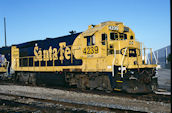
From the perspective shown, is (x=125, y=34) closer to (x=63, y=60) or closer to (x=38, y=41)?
(x=63, y=60)

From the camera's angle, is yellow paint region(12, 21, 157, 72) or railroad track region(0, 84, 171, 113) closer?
railroad track region(0, 84, 171, 113)

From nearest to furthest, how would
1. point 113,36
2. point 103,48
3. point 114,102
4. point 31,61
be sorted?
point 114,102
point 103,48
point 113,36
point 31,61

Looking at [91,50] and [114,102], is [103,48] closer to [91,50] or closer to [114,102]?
[91,50]

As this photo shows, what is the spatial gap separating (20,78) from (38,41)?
366cm

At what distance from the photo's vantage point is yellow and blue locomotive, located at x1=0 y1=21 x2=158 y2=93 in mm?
9836

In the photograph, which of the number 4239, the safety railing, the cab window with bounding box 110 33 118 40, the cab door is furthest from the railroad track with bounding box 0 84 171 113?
the safety railing

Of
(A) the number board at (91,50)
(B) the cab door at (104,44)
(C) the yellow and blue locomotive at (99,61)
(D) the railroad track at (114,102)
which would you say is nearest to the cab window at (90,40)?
(C) the yellow and blue locomotive at (99,61)

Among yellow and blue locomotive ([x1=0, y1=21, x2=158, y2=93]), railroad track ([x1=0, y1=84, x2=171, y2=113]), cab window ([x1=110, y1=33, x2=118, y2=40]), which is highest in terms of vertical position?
cab window ([x1=110, y1=33, x2=118, y2=40])

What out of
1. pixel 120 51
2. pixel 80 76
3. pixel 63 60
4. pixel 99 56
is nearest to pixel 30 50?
pixel 63 60

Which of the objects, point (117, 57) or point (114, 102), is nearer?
point (114, 102)

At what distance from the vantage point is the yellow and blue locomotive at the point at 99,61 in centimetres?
984

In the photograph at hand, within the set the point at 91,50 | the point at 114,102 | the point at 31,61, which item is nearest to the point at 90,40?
the point at 91,50

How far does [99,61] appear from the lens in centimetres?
1086

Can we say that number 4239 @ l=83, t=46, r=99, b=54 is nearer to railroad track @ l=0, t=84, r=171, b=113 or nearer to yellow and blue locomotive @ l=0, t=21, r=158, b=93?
yellow and blue locomotive @ l=0, t=21, r=158, b=93
